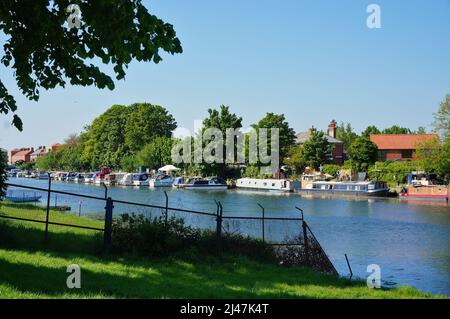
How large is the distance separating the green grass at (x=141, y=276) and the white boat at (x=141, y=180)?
100m

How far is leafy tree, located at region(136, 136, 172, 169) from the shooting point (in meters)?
132

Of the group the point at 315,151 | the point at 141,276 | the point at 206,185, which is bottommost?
the point at 141,276

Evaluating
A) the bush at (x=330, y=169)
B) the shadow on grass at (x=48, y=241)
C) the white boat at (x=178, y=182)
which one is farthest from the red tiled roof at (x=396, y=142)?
the shadow on grass at (x=48, y=241)

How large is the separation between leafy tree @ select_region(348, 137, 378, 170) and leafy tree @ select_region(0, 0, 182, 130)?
294ft

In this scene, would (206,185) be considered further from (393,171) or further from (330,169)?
(393,171)

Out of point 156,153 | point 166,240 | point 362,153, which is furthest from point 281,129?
point 166,240

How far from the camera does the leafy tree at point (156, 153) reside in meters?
132

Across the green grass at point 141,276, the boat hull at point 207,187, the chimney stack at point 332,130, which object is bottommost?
the green grass at point 141,276

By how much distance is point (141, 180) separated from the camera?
11800cm

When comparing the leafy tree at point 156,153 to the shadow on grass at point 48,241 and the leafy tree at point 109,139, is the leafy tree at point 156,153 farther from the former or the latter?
the shadow on grass at point 48,241

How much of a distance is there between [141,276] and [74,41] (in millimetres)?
5540

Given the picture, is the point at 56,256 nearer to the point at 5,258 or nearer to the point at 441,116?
the point at 5,258
